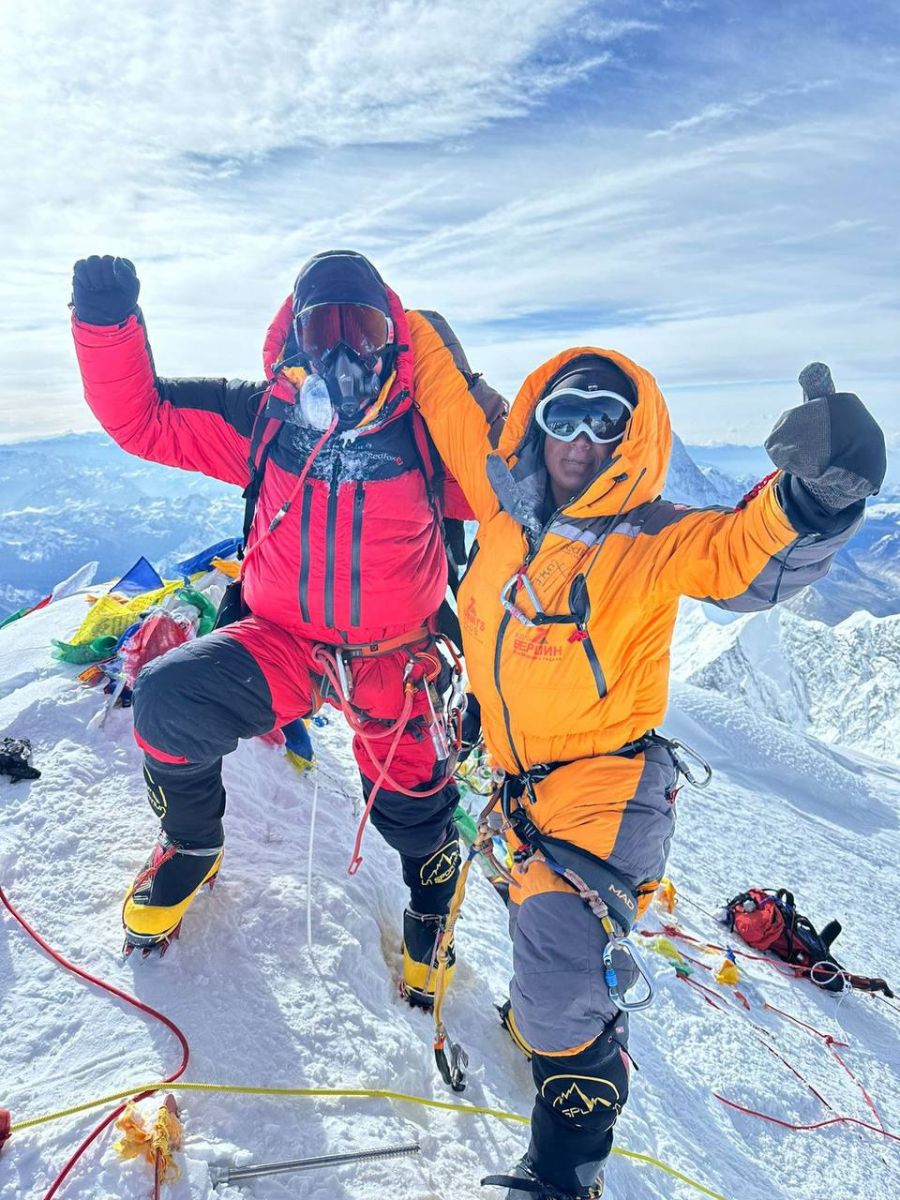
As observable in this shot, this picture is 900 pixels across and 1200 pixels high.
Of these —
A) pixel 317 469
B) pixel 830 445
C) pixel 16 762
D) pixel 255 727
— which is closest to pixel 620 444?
pixel 830 445

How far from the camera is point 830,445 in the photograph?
2135 mm

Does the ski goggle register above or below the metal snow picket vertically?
above

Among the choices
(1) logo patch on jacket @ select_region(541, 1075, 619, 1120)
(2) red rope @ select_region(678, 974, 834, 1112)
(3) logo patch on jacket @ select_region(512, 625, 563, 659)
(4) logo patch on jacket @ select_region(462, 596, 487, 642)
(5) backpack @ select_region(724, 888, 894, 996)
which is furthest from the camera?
(5) backpack @ select_region(724, 888, 894, 996)

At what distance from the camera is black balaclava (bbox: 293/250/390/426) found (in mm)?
3115

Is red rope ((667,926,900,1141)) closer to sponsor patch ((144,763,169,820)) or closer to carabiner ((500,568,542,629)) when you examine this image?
carabiner ((500,568,542,629))

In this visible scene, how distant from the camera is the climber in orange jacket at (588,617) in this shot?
240 cm

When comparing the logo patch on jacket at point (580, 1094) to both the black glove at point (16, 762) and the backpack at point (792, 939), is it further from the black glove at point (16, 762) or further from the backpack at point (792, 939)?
the backpack at point (792, 939)

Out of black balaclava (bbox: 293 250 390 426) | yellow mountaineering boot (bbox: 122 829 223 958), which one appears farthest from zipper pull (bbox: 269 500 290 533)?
yellow mountaineering boot (bbox: 122 829 223 958)

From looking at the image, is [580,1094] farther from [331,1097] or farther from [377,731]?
[377,731]

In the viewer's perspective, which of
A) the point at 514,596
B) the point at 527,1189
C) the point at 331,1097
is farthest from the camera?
the point at 514,596

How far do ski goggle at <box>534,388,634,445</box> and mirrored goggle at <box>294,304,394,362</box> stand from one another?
2.86 ft

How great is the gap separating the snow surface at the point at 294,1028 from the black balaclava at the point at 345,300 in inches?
93.3

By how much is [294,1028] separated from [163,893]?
75 cm

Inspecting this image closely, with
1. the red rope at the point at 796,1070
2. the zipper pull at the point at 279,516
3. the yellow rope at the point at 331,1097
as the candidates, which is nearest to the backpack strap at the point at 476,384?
the zipper pull at the point at 279,516
